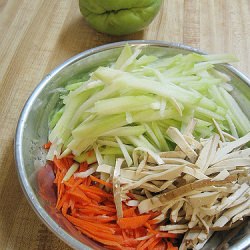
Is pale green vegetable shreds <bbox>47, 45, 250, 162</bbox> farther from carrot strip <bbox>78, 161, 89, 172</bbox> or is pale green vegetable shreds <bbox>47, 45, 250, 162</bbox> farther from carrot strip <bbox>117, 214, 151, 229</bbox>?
carrot strip <bbox>117, 214, 151, 229</bbox>

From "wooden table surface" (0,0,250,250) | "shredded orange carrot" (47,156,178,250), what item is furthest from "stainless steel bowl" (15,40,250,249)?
"wooden table surface" (0,0,250,250)

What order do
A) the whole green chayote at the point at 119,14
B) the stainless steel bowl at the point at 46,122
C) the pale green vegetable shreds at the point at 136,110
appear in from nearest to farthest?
the stainless steel bowl at the point at 46,122 < the pale green vegetable shreds at the point at 136,110 < the whole green chayote at the point at 119,14

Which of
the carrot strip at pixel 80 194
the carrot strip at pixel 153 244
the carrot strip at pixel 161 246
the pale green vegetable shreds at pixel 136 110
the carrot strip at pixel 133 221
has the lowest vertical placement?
the carrot strip at pixel 161 246

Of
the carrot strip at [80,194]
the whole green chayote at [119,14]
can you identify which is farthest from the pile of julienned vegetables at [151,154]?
the whole green chayote at [119,14]

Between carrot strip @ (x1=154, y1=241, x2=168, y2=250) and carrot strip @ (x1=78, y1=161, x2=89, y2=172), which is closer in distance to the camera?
carrot strip @ (x1=154, y1=241, x2=168, y2=250)

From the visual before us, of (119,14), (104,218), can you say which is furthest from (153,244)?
(119,14)

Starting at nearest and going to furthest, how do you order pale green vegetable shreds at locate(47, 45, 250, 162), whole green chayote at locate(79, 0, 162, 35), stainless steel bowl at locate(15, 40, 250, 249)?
stainless steel bowl at locate(15, 40, 250, 249) < pale green vegetable shreds at locate(47, 45, 250, 162) < whole green chayote at locate(79, 0, 162, 35)

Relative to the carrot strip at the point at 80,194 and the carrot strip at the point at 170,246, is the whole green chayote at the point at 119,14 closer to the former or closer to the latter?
the carrot strip at the point at 80,194
